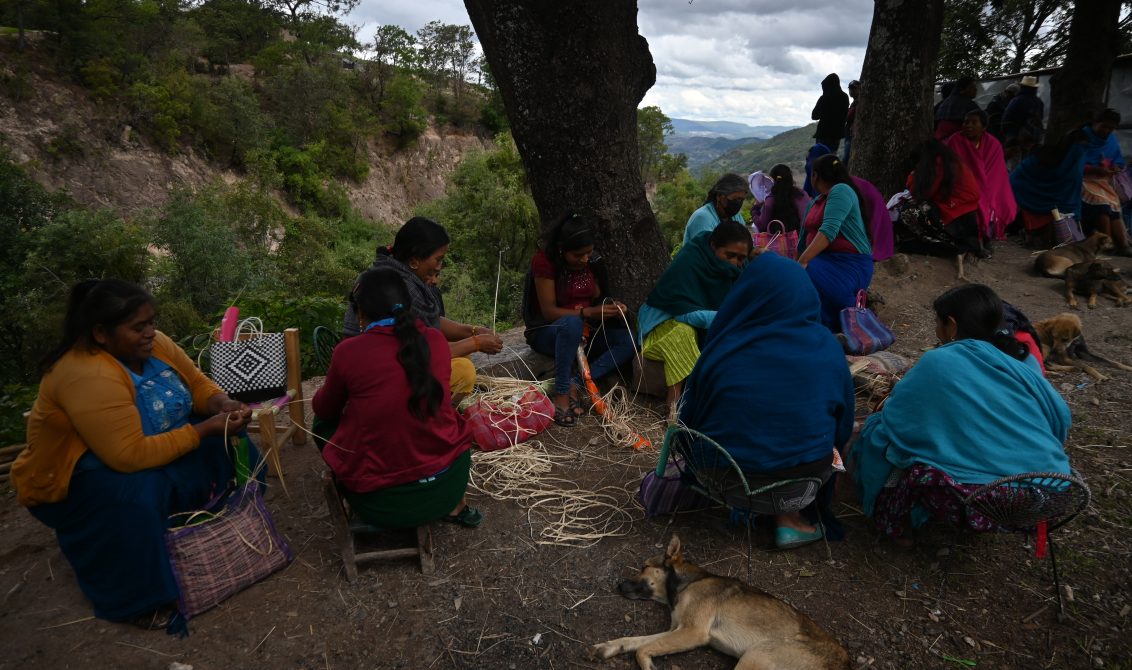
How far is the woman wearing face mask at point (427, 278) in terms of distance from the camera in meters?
3.49

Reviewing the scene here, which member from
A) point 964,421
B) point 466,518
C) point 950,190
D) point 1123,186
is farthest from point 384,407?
point 1123,186

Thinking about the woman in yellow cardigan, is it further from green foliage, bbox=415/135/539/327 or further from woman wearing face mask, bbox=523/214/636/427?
green foliage, bbox=415/135/539/327

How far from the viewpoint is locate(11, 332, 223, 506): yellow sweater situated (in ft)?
7.32

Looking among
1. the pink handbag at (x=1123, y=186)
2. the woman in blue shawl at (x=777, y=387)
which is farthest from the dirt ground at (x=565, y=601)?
the pink handbag at (x=1123, y=186)

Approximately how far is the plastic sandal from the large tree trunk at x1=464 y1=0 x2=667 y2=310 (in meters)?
2.24

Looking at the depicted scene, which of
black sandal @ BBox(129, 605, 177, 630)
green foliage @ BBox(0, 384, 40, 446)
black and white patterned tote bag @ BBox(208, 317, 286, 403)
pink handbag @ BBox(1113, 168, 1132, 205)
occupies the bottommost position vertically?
green foliage @ BBox(0, 384, 40, 446)

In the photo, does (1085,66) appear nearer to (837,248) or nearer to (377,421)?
(837,248)

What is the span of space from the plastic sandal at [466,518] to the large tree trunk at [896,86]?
6.52 meters

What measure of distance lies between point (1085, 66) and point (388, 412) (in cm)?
1070

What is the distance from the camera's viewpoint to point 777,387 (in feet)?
8.41

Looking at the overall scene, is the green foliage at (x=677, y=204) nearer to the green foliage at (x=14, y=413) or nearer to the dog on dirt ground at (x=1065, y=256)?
the dog on dirt ground at (x=1065, y=256)

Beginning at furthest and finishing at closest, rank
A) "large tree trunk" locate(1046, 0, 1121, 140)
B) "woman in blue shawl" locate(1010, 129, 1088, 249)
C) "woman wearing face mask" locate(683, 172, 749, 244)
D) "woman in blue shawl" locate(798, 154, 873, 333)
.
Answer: "large tree trunk" locate(1046, 0, 1121, 140)
"woman in blue shawl" locate(1010, 129, 1088, 249)
"woman wearing face mask" locate(683, 172, 749, 244)
"woman in blue shawl" locate(798, 154, 873, 333)

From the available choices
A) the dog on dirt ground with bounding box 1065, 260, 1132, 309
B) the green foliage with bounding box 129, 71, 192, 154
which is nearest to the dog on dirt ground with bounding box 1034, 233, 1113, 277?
the dog on dirt ground with bounding box 1065, 260, 1132, 309

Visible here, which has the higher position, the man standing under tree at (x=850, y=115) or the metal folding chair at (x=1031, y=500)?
the man standing under tree at (x=850, y=115)
